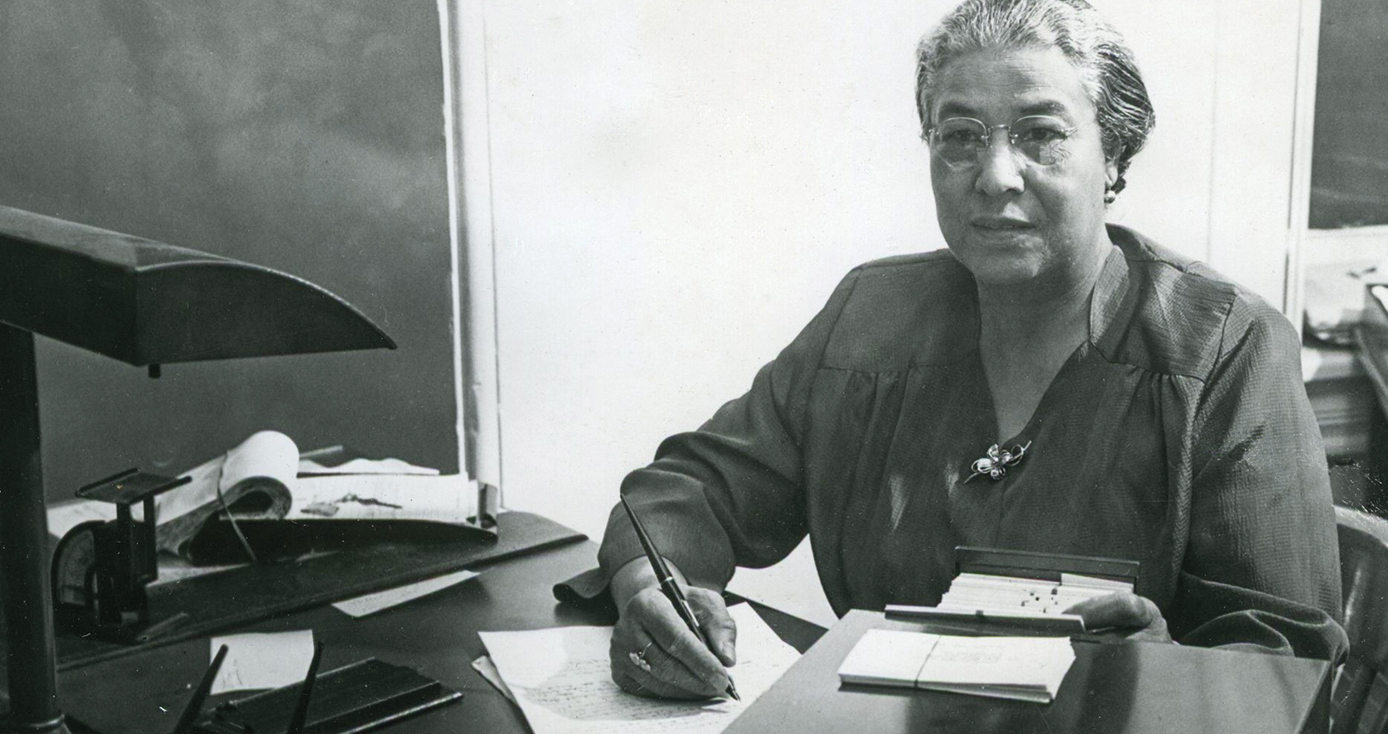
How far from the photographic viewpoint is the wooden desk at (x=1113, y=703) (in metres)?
0.78

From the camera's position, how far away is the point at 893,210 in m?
2.41

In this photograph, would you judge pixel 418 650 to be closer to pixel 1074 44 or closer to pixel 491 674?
pixel 491 674

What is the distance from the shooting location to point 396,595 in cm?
165

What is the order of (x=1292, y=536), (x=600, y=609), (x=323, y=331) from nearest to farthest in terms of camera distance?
(x=323, y=331)
(x=1292, y=536)
(x=600, y=609)

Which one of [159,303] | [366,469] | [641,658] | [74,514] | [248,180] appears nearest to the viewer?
[159,303]

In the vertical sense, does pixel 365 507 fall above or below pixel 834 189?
below

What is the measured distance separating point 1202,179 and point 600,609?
1262mm

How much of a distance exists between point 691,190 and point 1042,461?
105 cm

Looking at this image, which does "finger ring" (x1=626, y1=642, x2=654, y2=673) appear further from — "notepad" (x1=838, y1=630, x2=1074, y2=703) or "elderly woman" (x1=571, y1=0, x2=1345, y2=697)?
"notepad" (x1=838, y1=630, x2=1074, y2=703)

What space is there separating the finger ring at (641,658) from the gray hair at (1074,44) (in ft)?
2.95

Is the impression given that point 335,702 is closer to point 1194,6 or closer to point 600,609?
point 600,609

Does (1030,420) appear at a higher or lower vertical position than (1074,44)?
lower

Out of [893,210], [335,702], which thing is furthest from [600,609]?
[893,210]

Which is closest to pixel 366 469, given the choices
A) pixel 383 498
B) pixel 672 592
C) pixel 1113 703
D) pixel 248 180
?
pixel 383 498
